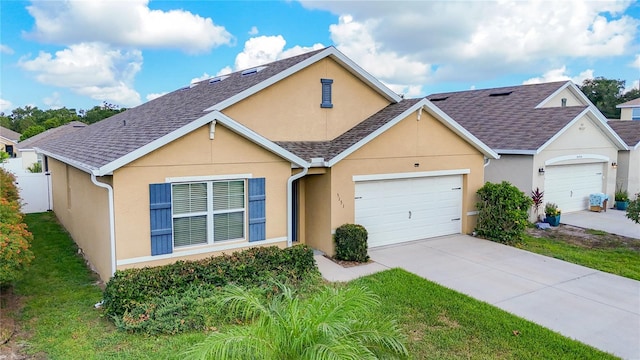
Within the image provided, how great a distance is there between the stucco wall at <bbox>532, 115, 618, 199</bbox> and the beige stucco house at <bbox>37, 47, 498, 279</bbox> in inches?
146

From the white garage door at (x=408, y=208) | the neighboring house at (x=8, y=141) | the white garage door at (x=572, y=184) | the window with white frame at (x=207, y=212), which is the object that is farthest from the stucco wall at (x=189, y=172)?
the neighboring house at (x=8, y=141)

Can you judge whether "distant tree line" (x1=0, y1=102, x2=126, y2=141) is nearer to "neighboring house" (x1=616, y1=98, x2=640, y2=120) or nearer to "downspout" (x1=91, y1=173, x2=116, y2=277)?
"downspout" (x1=91, y1=173, x2=116, y2=277)

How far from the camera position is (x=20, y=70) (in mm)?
17969

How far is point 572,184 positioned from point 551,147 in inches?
102

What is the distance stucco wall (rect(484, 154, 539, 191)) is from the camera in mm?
16438

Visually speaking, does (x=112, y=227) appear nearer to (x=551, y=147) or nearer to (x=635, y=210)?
(x=635, y=210)

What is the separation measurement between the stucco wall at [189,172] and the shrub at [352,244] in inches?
68.7

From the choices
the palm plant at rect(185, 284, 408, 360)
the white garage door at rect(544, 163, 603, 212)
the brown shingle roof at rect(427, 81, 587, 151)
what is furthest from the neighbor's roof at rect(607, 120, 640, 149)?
the palm plant at rect(185, 284, 408, 360)

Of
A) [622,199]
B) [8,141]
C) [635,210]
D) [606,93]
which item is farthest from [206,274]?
[606,93]

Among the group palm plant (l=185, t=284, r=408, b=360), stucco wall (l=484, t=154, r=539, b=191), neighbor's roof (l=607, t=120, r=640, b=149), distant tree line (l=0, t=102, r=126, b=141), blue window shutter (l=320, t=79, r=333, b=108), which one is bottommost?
palm plant (l=185, t=284, r=408, b=360)

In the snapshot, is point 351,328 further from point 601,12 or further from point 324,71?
point 601,12

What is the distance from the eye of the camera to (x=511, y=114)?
19.8 m

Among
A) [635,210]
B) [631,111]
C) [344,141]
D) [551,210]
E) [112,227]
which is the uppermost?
[631,111]

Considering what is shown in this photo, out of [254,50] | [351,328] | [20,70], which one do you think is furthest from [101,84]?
[351,328]
